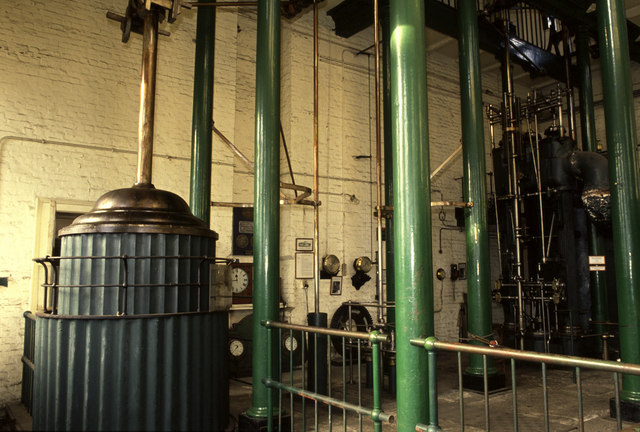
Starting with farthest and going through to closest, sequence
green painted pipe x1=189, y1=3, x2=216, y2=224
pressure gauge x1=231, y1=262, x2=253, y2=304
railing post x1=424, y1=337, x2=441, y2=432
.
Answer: pressure gauge x1=231, y1=262, x2=253, y2=304 → green painted pipe x1=189, y1=3, x2=216, y2=224 → railing post x1=424, y1=337, x2=441, y2=432

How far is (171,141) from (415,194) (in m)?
4.41

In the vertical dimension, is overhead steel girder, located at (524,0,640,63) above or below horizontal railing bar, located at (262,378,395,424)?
above

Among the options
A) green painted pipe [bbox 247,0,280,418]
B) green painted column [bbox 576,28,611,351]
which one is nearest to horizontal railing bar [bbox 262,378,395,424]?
green painted pipe [bbox 247,0,280,418]

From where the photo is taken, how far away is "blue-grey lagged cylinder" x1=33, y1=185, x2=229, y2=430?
2973 millimetres

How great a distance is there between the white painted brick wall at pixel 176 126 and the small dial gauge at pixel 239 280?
321mm

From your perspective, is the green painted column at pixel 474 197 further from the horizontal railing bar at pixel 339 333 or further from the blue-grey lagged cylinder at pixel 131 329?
the blue-grey lagged cylinder at pixel 131 329

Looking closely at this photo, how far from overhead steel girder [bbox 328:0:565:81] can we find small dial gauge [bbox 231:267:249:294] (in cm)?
444

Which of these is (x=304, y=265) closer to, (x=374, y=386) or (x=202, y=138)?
(x=202, y=138)

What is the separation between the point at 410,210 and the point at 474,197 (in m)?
2.99

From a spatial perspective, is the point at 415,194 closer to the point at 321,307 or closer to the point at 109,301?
the point at 109,301

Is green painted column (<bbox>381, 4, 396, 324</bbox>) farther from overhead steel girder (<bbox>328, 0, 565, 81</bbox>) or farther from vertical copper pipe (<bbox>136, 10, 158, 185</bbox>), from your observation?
vertical copper pipe (<bbox>136, 10, 158, 185</bbox>)

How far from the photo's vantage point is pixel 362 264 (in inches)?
310

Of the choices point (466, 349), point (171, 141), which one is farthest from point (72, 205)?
point (466, 349)

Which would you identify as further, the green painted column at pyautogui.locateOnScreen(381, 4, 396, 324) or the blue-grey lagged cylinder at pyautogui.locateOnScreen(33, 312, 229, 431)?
the green painted column at pyautogui.locateOnScreen(381, 4, 396, 324)
